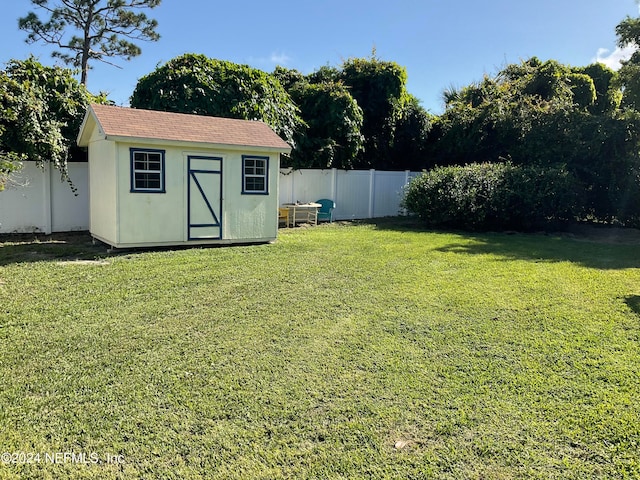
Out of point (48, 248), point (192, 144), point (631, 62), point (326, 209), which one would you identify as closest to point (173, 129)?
point (192, 144)

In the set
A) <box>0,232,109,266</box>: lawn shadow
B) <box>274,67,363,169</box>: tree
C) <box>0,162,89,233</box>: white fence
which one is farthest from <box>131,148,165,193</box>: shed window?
<box>274,67,363,169</box>: tree

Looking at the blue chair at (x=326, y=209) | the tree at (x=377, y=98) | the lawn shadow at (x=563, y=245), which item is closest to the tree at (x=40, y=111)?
the blue chair at (x=326, y=209)

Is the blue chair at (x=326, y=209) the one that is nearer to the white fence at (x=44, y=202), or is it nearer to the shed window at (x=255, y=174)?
the shed window at (x=255, y=174)

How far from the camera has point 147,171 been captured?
882cm

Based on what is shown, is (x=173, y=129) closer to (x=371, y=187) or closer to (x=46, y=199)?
(x=46, y=199)

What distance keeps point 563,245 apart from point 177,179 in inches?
337

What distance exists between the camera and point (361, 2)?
13.4 metres

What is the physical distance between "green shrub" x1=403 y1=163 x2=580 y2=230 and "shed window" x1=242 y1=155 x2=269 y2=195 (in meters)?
5.10

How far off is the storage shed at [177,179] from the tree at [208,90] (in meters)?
3.58

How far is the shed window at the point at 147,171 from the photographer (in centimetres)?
872

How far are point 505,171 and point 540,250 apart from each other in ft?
13.5

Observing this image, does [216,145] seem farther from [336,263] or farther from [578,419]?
[578,419]

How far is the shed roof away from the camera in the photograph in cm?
855

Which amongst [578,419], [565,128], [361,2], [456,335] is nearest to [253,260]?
[456,335]
